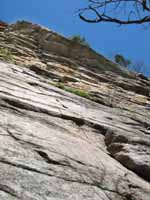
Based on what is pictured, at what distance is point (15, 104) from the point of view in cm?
955

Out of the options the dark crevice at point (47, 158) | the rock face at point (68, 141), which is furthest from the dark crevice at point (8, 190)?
the dark crevice at point (47, 158)

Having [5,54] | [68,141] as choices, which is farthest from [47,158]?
[5,54]

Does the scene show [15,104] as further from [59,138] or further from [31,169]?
[31,169]

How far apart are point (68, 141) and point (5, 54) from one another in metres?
9.39

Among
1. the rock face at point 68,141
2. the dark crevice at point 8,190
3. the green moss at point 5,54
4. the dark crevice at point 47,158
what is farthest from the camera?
the green moss at point 5,54

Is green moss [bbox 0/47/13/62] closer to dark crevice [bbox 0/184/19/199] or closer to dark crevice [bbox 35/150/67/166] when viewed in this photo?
dark crevice [bbox 35/150/67/166]

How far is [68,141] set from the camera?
8.58 metres

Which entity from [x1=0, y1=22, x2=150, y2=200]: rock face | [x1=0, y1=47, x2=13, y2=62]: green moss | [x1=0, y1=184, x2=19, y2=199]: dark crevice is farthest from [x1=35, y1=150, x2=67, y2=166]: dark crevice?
[x1=0, y1=47, x2=13, y2=62]: green moss

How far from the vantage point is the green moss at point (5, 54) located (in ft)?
54.6

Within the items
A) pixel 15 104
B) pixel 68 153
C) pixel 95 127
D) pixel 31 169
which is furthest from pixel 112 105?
pixel 31 169

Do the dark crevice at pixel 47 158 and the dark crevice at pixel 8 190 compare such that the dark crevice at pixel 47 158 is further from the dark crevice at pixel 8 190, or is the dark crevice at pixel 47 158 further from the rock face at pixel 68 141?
the dark crevice at pixel 8 190

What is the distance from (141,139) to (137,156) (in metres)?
1.23

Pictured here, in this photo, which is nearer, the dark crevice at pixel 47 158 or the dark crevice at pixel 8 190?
the dark crevice at pixel 8 190

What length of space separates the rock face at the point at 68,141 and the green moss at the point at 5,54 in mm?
54
